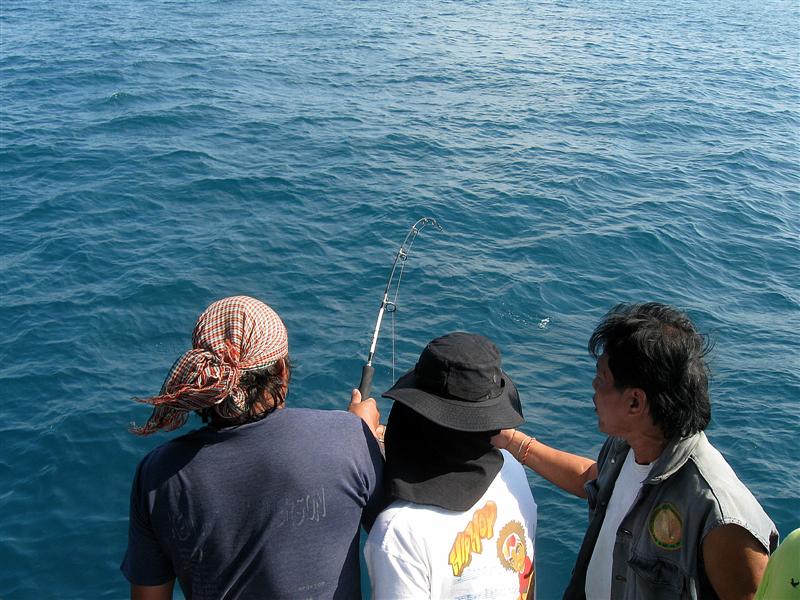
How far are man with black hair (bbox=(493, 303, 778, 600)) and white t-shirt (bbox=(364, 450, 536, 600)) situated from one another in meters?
0.36

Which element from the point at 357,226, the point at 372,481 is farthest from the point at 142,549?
the point at 357,226

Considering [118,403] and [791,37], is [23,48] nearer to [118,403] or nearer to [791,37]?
[118,403]

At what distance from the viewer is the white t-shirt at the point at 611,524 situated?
8.16ft

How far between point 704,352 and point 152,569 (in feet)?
5.69

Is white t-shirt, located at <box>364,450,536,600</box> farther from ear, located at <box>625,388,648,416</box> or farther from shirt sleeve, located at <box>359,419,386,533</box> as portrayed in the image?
ear, located at <box>625,388,648,416</box>

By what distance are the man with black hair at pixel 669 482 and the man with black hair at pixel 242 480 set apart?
819 mm

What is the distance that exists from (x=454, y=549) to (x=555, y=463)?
89 cm

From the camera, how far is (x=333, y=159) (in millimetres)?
12227

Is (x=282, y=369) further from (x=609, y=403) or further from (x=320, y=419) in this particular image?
(x=609, y=403)

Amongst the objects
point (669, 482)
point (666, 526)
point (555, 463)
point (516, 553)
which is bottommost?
point (555, 463)

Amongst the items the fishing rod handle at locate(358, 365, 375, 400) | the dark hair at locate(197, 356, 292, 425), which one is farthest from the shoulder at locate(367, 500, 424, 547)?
the fishing rod handle at locate(358, 365, 375, 400)

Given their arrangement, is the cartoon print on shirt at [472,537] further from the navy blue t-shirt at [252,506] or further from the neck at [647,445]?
the neck at [647,445]

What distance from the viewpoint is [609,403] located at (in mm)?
2387

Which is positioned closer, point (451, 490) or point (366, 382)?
point (451, 490)
